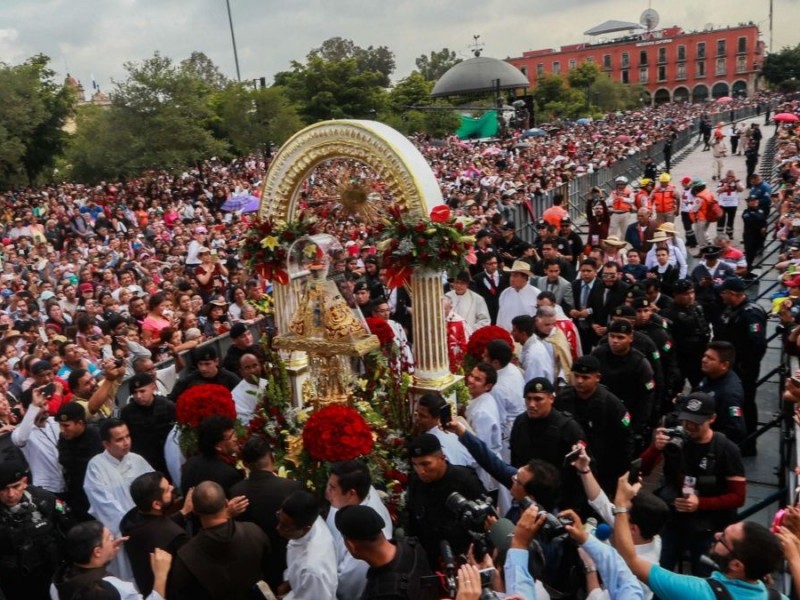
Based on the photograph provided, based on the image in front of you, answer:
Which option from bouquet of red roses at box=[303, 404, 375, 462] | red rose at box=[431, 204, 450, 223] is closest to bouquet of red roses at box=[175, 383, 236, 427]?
bouquet of red roses at box=[303, 404, 375, 462]

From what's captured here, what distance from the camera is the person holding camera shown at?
4.87m

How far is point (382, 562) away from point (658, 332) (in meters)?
4.84

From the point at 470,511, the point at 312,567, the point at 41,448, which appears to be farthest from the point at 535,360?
the point at 41,448

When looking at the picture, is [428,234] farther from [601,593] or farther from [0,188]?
[0,188]

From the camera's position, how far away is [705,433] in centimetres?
491

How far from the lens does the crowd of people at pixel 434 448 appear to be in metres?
3.82

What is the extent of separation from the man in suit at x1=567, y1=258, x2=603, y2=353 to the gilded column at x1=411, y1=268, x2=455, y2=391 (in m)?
2.99

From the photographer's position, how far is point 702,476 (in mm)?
4922

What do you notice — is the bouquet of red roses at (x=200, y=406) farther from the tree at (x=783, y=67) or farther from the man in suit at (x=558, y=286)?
the tree at (x=783, y=67)

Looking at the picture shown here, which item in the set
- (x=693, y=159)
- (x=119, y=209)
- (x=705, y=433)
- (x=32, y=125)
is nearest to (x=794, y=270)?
(x=705, y=433)

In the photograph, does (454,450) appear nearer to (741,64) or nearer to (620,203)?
(620,203)

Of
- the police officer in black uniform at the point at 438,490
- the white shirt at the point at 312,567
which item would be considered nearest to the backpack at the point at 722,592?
the police officer in black uniform at the point at 438,490

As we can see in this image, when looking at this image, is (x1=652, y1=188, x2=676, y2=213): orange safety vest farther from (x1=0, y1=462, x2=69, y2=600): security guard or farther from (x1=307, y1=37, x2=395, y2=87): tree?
(x1=307, y1=37, x2=395, y2=87): tree

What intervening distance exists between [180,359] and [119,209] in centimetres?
1692
